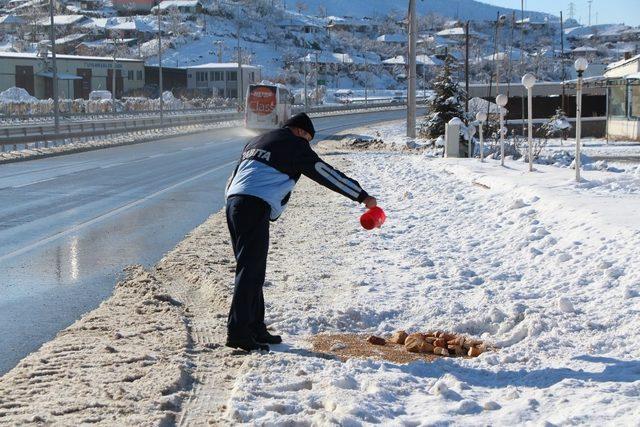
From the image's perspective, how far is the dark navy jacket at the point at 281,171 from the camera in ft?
22.6

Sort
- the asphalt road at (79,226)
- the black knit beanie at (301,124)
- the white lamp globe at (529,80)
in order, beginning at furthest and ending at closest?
the white lamp globe at (529,80) → the asphalt road at (79,226) → the black knit beanie at (301,124)

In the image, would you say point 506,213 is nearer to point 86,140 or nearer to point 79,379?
point 79,379

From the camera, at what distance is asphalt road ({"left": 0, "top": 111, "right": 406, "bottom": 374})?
8.70m

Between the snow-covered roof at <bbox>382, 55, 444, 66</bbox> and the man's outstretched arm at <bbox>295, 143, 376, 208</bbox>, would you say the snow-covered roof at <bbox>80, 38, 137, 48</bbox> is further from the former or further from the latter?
the man's outstretched arm at <bbox>295, 143, 376, 208</bbox>

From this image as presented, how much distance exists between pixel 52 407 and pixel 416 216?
31.6 ft

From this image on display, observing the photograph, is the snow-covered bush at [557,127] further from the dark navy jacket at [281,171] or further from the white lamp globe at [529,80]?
the dark navy jacket at [281,171]

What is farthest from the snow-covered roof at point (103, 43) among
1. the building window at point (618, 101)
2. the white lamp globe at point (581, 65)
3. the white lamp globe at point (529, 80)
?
the white lamp globe at point (581, 65)

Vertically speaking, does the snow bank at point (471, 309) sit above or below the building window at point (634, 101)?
below

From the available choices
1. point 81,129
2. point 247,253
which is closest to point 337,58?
point 81,129

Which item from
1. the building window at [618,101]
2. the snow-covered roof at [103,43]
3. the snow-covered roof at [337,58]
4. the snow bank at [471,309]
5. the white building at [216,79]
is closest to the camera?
the snow bank at [471,309]

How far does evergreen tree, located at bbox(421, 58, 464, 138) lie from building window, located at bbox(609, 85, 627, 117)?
745 centimetres

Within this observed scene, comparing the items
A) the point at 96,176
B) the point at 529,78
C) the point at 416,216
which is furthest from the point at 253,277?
the point at 96,176

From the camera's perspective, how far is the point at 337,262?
1083 centimetres

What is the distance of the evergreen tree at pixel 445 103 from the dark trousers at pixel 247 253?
34.3m
